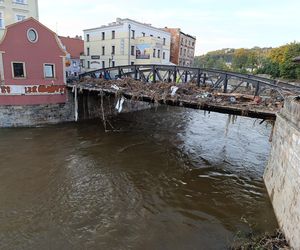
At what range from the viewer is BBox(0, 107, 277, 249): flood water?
7188mm

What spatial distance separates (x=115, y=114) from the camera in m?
23.3

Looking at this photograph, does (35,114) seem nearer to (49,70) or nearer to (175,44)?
(49,70)

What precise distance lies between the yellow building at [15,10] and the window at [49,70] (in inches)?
272

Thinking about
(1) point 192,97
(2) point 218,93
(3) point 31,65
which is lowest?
(1) point 192,97

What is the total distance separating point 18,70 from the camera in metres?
16.8

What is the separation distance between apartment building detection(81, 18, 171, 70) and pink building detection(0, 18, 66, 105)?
601 inches

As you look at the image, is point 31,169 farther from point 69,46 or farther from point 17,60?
point 69,46

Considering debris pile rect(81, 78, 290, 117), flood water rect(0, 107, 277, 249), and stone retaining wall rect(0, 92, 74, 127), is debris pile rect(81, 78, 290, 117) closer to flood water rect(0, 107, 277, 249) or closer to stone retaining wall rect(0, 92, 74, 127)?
flood water rect(0, 107, 277, 249)

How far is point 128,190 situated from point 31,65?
1301 cm

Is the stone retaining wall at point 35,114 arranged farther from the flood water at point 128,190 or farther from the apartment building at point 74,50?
the apartment building at point 74,50

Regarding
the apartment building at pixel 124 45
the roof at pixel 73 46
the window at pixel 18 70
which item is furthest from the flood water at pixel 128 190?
the roof at pixel 73 46

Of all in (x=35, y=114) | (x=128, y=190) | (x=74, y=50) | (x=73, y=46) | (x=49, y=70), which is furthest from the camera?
(x=73, y=46)

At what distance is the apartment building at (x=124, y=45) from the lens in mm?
32094

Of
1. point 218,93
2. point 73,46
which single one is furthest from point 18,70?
point 73,46
